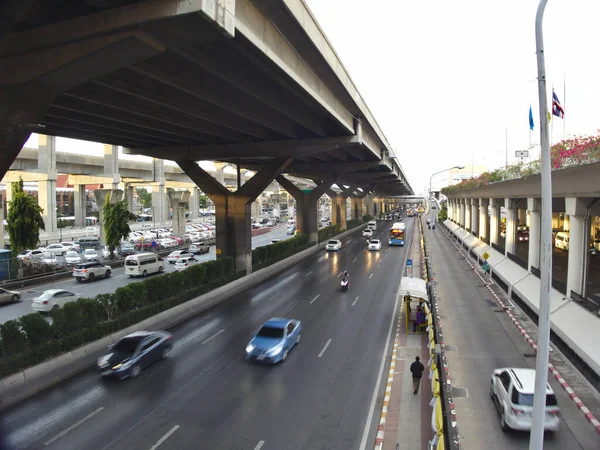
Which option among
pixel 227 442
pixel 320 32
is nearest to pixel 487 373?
pixel 227 442

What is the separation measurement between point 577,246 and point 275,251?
25.3m

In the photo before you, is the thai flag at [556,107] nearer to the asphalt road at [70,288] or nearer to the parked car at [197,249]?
the asphalt road at [70,288]

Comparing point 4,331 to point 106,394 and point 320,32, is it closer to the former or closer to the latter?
point 106,394

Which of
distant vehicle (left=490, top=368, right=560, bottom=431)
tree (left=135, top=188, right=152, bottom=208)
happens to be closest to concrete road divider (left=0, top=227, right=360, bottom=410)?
distant vehicle (left=490, top=368, right=560, bottom=431)

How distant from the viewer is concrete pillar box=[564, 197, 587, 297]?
18062 mm

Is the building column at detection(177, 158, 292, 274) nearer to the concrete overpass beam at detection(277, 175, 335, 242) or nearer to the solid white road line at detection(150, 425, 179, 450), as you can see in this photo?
the concrete overpass beam at detection(277, 175, 335, 242)

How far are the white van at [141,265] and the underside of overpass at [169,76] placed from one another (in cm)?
911

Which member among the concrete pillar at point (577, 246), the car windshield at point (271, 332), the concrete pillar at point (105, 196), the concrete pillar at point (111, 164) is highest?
the concrete pillar at point (111, 164)

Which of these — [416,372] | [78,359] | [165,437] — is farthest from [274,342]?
[78,359]

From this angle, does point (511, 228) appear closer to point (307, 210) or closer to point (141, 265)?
point (307, 210)

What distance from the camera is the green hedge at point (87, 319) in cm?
1412

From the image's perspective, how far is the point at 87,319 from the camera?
56.6ft

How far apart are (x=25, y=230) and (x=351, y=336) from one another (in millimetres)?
26303

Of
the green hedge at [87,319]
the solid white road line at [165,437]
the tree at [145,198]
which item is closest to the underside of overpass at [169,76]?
the green hedge at [87,319]
